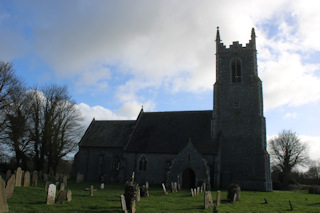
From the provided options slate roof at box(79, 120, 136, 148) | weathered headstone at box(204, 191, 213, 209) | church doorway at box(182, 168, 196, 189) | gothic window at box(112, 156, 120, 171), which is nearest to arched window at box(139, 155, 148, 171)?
slate roof at box(79, 120, 136, 148)

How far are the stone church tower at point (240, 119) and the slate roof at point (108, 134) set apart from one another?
1128 cm

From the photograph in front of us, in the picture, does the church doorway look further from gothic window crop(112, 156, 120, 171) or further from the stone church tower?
gothic window crop(112, 156, 120, 171)

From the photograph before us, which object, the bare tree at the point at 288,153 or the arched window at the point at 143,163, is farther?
the bare tree at the point at 288,153

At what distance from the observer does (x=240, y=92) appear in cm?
2738

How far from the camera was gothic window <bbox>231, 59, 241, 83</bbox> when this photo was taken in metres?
28.1

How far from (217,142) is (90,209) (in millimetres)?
17484

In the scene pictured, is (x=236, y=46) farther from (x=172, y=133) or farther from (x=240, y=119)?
(x=172, y=133)

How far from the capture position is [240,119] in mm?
26391

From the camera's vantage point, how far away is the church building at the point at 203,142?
24.1 m

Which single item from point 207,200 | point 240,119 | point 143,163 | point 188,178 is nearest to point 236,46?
point 240,119

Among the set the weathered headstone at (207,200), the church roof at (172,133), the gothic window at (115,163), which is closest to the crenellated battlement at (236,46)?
the church roof at (172,133)

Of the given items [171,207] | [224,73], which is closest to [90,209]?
[171,207]

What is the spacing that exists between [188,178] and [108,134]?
12678mm

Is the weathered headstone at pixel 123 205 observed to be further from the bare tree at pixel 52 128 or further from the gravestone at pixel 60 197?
the bare tree at pixel 52 128
